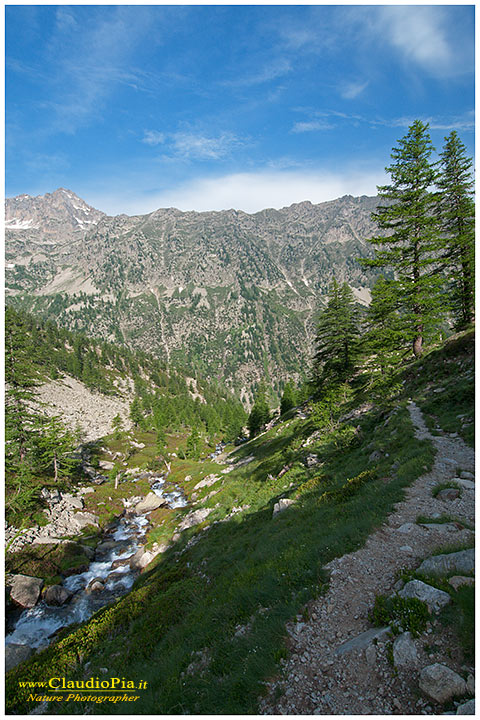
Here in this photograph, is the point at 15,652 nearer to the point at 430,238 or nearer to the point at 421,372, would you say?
the point at 421,372

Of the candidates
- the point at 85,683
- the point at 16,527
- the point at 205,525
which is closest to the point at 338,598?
the point at 85,683

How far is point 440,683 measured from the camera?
4035 millimetres

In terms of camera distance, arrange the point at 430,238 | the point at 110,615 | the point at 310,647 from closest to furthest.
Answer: the point at 310,647, the point at 110,615, the point at 430,238

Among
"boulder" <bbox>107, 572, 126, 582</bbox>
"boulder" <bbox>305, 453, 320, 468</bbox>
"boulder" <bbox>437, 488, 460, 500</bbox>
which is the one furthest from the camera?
"boulder" <bbox>107, 572, 126, 582</bbox>

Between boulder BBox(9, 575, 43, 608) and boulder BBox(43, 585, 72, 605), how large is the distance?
2.72ft

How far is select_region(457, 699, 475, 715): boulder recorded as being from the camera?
3824 mm

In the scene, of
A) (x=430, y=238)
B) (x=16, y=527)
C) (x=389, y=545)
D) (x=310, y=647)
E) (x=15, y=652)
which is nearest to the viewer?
(x=310, y=647)

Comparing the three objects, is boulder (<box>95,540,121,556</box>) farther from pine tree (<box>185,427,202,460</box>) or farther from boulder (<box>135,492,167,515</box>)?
pine tree (<box>185,427,202,460</box>)

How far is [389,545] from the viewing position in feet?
25.1

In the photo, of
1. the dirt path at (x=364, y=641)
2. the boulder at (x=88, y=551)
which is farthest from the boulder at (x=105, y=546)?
the dirt path at (x=364, y=641)

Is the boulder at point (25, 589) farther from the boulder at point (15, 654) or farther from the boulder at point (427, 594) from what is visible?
the boulder at point (427, 594)

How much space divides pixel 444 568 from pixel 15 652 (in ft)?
82.0

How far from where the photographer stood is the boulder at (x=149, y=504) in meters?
45.0

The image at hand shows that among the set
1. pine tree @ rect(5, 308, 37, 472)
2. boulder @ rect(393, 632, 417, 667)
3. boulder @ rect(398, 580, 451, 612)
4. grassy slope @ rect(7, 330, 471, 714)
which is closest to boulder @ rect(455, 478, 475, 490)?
grassy slope @ rect(7, 330, 471, 714)
